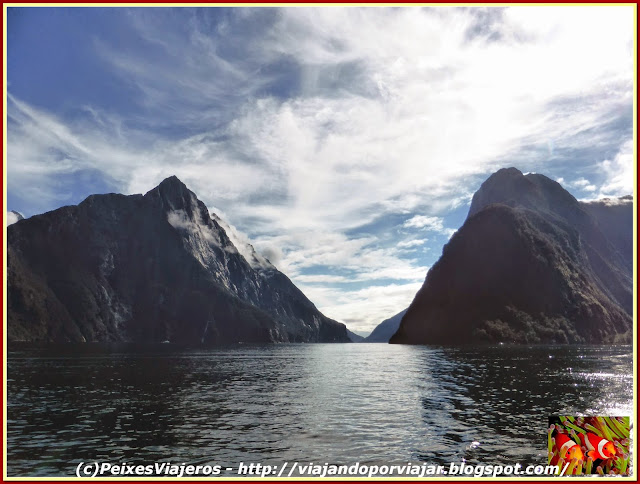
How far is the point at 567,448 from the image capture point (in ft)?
49.4

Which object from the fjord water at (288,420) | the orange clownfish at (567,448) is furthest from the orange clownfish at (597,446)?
the fjord water at (288,420)

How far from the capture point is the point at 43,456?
2755 cm

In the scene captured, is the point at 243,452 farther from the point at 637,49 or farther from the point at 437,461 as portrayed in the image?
the point at 637,49

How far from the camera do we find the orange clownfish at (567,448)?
14.9m

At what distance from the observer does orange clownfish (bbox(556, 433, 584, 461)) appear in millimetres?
14891

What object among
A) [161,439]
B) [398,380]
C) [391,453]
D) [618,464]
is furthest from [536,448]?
[398,380]

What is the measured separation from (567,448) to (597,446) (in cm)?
93

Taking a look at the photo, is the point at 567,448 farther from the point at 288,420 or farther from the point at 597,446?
the point at 288,420

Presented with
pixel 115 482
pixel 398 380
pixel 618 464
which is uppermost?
pixel 618 464

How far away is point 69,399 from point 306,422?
100 ft

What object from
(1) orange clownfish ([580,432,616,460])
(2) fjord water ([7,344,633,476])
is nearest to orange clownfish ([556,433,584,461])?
(1) orange clownfish ([580,432,616,460])

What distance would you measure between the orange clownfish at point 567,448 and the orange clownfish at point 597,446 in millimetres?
291

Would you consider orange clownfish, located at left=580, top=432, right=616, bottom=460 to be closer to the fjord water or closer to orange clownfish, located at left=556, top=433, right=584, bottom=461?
orange clownfish, located at left=556, top=433, right=584, bottom=461

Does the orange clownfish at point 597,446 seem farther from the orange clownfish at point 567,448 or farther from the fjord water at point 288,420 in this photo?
the fjord water at point 288,420
